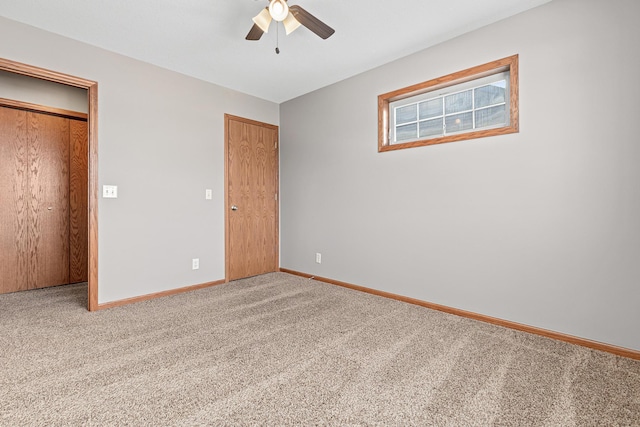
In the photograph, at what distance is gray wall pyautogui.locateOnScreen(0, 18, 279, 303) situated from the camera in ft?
9.10

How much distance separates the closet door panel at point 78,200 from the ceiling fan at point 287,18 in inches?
111

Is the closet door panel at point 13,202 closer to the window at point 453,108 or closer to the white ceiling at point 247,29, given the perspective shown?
the white ceiling at point 247,29

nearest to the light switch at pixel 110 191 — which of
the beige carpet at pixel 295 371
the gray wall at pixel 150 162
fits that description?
the gray wall at pixel 150 162

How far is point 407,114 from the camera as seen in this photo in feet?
10.3

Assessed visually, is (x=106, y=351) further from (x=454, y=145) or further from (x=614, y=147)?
(x=614, y=147)

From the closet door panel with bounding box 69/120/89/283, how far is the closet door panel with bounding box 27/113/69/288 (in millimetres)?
46

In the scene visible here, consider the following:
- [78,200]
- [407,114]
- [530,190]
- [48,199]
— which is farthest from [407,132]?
[48,199]

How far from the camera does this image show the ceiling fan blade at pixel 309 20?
2014mm

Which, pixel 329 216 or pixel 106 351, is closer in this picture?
pixel 106 351

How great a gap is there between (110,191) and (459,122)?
3243 mm

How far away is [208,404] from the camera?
147 cm

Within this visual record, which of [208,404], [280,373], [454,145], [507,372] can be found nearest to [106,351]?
[208,404]

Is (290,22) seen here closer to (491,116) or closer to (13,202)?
(491,116)

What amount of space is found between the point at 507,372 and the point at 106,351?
2.45 metres
